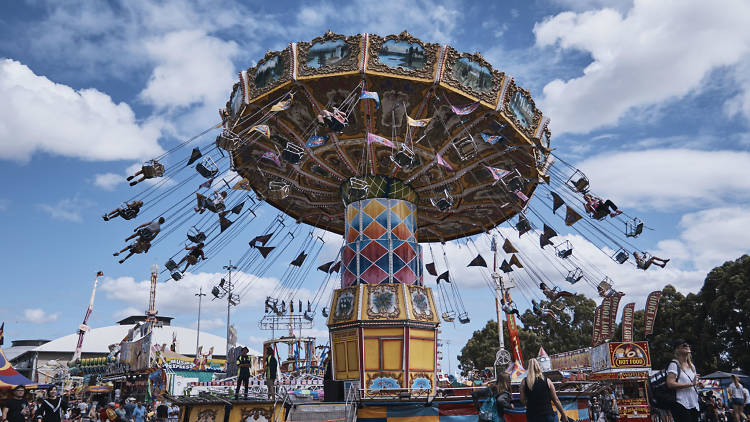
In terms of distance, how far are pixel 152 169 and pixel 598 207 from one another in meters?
13.4

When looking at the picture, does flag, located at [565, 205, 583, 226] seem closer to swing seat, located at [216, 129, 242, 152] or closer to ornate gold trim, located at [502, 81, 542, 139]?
ornate gold trim, located at [502, 81, 542, 139]

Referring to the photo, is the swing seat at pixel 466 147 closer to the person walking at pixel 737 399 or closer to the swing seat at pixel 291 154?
the swing seat at pixel 291 154

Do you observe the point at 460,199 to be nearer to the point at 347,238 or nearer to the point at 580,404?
the point at 347,238

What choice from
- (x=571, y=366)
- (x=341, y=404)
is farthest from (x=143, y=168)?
(x=571, y=366)

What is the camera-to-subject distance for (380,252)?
17375 mm

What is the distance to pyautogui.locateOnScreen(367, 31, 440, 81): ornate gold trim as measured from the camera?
50.4 feet

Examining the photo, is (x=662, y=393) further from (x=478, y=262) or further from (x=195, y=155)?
(x=478, y=262)

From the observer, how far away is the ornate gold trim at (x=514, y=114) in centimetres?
1645

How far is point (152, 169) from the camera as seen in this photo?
15227mm

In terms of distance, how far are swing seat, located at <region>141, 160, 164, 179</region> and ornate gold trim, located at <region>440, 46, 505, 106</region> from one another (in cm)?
827

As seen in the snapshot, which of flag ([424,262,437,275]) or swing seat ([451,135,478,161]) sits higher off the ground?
swing seat ([451,135,478,161])

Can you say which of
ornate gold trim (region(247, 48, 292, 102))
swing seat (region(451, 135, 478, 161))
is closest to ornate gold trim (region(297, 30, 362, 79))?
ornate gold trim (region(247, 48, 292, 102))

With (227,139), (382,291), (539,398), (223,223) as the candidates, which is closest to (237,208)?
(223,223)

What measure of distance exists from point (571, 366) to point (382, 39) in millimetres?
22804
